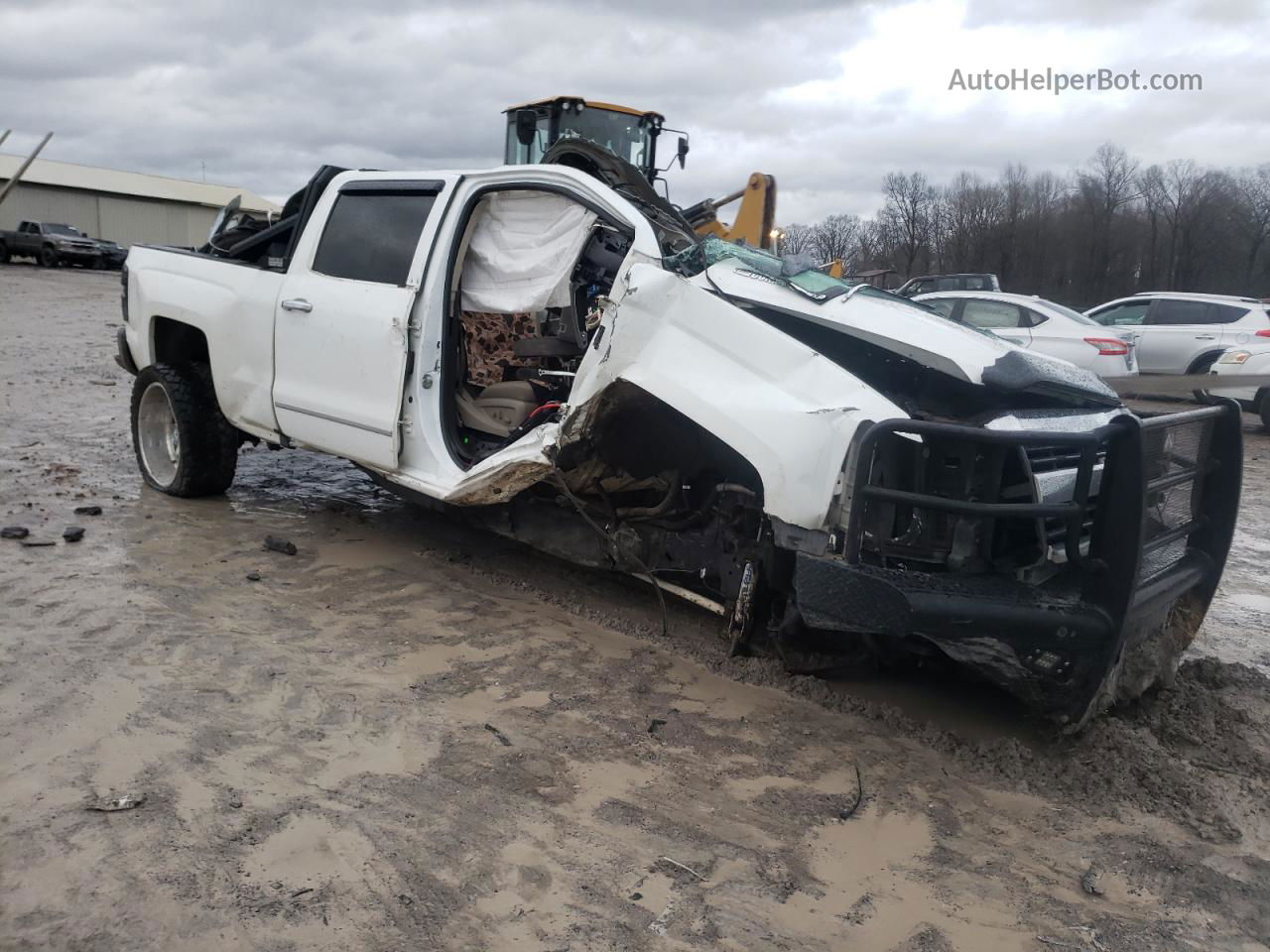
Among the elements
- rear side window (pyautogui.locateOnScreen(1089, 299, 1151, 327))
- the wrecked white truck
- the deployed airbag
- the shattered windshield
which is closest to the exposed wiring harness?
the wrecked white truck

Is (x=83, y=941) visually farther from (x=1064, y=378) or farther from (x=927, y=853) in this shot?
(x=1064, y=378)

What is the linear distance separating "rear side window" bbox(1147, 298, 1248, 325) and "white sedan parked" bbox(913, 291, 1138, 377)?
227 cm

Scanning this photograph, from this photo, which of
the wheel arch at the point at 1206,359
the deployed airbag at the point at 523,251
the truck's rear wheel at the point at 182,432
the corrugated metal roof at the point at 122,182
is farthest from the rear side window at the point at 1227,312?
the corrugated metal roof at the point at 122,182

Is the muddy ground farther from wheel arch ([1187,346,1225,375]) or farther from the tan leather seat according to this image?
wheel arch ([1187,346,1225,375])

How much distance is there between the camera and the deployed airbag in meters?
4.36

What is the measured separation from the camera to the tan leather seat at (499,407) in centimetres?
478

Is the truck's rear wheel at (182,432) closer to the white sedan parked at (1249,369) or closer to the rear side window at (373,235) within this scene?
the rear side window at (373,235)

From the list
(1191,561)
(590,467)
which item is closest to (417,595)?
(590,467)

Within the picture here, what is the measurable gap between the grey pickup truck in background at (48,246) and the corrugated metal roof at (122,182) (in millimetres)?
14374

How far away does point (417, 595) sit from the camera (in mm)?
4672

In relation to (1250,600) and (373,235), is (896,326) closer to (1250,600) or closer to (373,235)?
(373,235)

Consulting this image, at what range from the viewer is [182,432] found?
19.5ft

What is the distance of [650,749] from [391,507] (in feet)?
11.3

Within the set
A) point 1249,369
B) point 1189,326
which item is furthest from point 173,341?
point 1189,326
